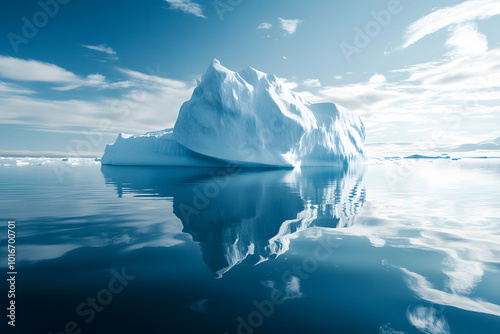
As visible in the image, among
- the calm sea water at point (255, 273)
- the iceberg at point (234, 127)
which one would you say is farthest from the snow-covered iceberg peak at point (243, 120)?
the calm sea water at point (255, 273)

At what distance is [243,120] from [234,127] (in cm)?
133

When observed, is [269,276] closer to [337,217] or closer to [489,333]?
[489,333]

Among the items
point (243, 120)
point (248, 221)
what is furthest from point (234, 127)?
point (248, 221)

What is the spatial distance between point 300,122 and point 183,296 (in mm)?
29957

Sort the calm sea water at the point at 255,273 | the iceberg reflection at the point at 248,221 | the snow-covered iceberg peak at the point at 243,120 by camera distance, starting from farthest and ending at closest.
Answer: the snow-covered iceberg peak at the point at 243,120, the iceberg reflection at the point at 248,221, the calm sea water at the point at 255,273

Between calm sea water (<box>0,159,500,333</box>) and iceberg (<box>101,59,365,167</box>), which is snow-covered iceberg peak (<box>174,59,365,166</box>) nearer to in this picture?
iceberg (<box>101,59,365,167</box>)

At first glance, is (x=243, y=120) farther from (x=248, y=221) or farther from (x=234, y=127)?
(x=248, y=221)

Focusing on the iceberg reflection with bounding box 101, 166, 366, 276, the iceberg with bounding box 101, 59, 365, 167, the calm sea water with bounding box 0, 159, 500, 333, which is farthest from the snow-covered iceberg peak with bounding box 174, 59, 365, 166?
the calm sea water with bounding box 0, 159, 500, 333

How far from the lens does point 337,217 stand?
6.56 metres

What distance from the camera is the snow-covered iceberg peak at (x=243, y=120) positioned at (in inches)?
1133

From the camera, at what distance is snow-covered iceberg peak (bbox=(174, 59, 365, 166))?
94.4ft

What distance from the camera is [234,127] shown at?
29.4 m

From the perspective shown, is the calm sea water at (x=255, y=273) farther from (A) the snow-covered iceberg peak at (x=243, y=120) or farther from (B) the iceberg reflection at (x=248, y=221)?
(A) the snow-covered iceberg peak at (x=243, y=120)

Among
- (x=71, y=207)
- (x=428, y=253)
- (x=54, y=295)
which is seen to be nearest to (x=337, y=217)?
(x=428, y=253)
